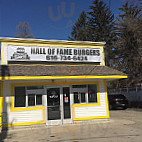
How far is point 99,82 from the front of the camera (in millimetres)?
10727

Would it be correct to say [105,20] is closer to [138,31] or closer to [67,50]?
[138,31]

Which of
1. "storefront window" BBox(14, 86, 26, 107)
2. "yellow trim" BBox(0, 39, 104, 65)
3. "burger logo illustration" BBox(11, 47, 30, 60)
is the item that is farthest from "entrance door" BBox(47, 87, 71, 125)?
"yellow trim" BBox(0, 39, 104, 65)

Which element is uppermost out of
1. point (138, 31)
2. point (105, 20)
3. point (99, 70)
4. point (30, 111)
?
point (105, 20)

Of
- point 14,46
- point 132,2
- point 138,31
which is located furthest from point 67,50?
point 138,31

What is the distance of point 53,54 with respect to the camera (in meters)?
10.5

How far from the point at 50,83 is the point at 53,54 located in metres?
2.02

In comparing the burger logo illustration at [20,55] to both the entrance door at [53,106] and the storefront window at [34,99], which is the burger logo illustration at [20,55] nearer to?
the storefront window at [34,99]

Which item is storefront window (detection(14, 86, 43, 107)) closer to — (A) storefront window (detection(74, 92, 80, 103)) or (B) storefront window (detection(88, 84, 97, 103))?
(A) storefront window (detection(74, 92, 80, 103))

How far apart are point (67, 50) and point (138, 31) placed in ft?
34.5

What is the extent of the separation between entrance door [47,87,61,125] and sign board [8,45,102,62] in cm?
214

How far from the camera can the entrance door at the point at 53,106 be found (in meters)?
9.54

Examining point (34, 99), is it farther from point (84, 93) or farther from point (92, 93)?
point (92, 93)

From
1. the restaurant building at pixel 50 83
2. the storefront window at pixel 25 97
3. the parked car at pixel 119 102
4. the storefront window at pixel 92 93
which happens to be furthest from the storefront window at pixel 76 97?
the parked car at pixel 119 102

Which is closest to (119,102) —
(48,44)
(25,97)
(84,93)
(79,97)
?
(84,93)
